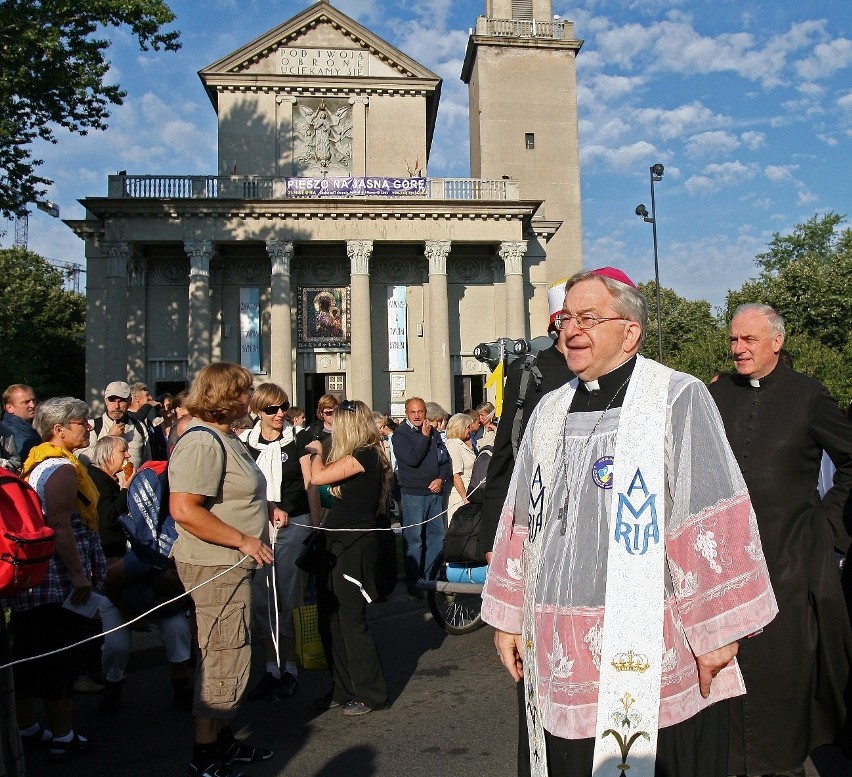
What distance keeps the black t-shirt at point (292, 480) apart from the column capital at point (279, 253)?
28.0 m

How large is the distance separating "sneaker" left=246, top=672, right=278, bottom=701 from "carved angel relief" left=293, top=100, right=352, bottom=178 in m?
33.8

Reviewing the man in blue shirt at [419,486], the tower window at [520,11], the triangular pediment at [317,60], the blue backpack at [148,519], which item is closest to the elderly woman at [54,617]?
the blue backpack at [148,519]

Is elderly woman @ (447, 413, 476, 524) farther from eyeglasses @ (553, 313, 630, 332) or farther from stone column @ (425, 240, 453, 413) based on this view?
stone column @ (425, 240, 453, 413)

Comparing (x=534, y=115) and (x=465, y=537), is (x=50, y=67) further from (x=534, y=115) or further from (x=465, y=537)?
(x=534, y=115)

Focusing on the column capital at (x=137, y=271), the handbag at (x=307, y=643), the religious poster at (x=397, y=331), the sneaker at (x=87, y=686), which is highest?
the column capital at (x=137, y=271)

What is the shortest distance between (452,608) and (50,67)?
1605 centimetres

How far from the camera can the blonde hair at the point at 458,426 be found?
10.7m

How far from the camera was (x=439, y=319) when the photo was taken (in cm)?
3512

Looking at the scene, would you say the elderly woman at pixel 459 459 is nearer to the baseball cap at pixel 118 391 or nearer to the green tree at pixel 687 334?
the baseball cap at pixel 118 391

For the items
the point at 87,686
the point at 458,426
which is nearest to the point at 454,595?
the point at 458,426

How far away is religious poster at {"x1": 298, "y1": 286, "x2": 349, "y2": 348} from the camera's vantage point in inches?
1447

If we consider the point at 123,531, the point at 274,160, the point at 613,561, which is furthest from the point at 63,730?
the point at 274,160

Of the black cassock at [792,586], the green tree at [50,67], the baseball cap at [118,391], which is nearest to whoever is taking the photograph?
the black cassock at [792,586]

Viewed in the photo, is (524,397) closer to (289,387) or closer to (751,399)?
(751,399)
